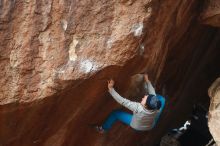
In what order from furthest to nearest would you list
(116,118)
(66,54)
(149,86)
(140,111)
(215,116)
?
(215,116) → (116,118) → (149,86) → (140,111) → (66,54)

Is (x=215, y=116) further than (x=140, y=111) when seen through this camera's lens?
Yes

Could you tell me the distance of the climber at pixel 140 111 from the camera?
Answer: 241 inches

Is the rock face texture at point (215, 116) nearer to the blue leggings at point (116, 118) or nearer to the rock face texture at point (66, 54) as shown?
the blue leggings at point (116, 118)

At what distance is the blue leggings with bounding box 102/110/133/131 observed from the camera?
22.5 feet

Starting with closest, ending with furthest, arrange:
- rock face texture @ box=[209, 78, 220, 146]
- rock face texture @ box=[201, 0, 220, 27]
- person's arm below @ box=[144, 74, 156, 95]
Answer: person's arm below @ box=[144, 74, 156, 95]
rock face texture @ box=[201, 0, 220, 27]
rock face texture @ box=[209, 78, 220, 146]

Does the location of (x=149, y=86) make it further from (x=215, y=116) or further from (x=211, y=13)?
(x=211, y=13)

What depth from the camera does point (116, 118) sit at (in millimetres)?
7102

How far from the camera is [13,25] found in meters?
5.60

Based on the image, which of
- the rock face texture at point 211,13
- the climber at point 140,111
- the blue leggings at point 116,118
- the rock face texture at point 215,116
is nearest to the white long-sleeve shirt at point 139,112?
the climber at point 140,111

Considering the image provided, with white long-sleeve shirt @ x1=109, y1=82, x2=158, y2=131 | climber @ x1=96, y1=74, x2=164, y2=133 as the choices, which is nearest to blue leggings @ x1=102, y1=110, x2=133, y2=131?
climber @ x1=96, y1=74, x2=164, y2=133

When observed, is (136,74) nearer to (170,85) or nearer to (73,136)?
(73,136)

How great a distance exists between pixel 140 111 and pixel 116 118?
0.91 metres

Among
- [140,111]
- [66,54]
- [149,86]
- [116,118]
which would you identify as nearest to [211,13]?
[149,86]

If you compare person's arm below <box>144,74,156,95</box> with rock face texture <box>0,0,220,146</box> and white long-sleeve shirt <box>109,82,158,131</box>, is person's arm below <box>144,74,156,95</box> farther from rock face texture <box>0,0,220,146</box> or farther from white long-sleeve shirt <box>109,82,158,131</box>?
rock face texture <box>0,0,220,146</box>
